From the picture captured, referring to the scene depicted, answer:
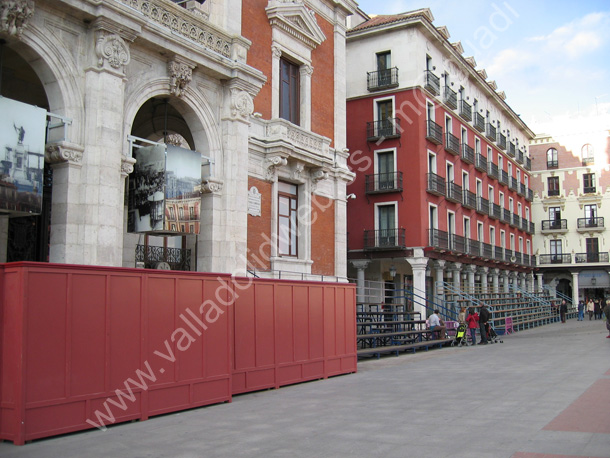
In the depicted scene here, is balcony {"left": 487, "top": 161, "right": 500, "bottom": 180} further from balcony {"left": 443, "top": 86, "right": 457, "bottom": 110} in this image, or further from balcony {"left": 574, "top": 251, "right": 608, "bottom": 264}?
balcony {"left": 574, "top": 251, "right": 608, "bottom": 264}

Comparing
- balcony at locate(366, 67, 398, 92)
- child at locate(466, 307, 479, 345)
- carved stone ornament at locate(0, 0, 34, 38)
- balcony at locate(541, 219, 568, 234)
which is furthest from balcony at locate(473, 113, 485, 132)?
carved stone ornament at locate(0, 0, 34, 38)

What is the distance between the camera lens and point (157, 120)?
16.6 m

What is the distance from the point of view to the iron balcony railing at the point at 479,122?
4119 cm

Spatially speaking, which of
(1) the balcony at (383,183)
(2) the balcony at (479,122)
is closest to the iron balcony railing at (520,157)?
(2) the balcony at (479,122)

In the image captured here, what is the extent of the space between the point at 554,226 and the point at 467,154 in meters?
20.1

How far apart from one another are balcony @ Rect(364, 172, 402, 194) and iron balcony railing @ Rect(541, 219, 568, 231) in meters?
27.8

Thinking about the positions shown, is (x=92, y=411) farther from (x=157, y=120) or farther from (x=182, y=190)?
(x=157, y=120)

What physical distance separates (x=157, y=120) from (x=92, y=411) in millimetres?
9298

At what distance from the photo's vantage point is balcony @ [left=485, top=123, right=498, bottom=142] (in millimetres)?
43797

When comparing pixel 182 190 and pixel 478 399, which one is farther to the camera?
pixel 182 190

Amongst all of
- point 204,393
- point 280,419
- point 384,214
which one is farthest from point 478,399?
point 384,214

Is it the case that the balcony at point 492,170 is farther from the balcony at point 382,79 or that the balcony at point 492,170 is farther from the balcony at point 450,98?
the balcony at point 382,79

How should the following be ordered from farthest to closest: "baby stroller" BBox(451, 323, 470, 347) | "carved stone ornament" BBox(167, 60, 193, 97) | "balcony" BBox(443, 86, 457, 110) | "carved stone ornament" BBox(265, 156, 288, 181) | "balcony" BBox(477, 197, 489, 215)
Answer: "balcony" BBox(477, 197, 489, 215) < "balcony" BBox(443, 86, 457, 110) < "baby stroller" BBox(451, 323, 470, 347) < "carved stone ornament" BBox(265, 156, 288, 181) < "carved stone ornament" BBox(167, 60, 193, 97)

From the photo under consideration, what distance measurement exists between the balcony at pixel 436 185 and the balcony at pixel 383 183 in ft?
5.45
